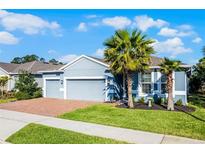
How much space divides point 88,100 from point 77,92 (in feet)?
4.91

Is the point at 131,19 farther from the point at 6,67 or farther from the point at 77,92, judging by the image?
the point at 6,67

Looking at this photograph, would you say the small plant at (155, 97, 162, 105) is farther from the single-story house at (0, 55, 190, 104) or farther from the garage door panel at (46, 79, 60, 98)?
the garage door panel at (46, 79, 60, 98)

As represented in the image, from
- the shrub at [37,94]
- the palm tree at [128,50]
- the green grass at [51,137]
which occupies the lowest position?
the green grass at [51,137]

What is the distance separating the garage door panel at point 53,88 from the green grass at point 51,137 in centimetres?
1313

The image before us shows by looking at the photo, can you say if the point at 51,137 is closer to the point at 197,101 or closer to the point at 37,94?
the point at 197,101

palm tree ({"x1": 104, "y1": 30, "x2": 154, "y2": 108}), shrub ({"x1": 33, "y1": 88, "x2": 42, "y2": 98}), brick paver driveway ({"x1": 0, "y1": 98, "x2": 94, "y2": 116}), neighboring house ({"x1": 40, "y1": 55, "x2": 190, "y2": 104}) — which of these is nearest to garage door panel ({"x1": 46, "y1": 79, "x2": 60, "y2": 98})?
neighboring house ({"x1": 40, "y1": 55, "x2": 190, "y2": 104})

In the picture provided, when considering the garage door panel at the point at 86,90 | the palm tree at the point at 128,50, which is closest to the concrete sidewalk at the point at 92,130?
the palm tree at the point at 128,50

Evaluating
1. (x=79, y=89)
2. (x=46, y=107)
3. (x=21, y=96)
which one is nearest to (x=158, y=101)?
(x=79, y=89)

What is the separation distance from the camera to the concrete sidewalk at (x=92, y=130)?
8305 mm

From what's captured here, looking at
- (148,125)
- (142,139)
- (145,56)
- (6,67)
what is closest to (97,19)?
(145,56)

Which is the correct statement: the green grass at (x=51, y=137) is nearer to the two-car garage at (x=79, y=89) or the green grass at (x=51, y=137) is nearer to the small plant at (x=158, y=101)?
the small plant at (x=158, y=101)

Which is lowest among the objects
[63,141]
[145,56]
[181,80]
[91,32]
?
[63,141]

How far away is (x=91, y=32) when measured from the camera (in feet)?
72.0

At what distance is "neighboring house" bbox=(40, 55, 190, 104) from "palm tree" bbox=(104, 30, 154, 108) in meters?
2.43
